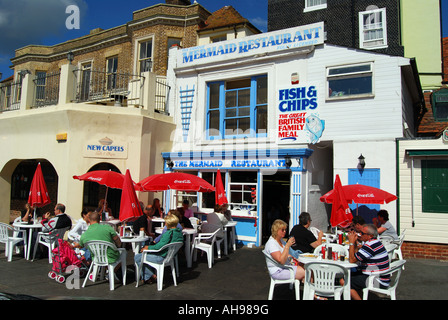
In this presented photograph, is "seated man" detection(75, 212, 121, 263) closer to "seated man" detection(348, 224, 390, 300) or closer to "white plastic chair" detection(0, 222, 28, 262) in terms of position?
"white plastic chair" detection(0, 222, 28, 262)

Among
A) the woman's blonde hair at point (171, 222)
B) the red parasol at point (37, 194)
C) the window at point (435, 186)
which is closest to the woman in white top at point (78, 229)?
the red parasol at point (37, 194)

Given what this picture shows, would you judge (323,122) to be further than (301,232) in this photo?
Yes

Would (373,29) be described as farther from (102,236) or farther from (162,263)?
(102,236)

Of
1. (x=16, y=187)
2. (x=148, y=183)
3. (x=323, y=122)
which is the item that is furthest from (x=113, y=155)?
(x=16, y=187)

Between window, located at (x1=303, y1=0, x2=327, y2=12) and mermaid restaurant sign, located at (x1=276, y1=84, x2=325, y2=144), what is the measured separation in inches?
359

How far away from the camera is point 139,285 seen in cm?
664

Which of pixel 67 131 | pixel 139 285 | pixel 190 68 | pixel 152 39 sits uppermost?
pixel 152 39

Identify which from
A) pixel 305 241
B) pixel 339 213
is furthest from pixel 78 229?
pixel 339 213

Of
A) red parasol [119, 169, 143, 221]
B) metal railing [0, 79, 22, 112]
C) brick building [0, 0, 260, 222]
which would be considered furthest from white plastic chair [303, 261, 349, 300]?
metal railing [0, 79, 22, 112]

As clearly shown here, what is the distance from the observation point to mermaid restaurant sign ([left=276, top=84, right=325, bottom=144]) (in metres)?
10.7

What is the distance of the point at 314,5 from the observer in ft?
59.1

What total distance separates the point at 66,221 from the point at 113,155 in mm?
3532

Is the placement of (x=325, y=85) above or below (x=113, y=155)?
above

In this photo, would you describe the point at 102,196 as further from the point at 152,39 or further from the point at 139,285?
the point at 139,285
